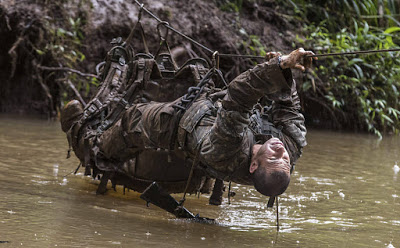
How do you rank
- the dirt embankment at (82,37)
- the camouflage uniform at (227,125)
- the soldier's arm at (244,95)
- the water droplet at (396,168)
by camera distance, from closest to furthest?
1. the soldier's arm at (244,95)
2. the camouflage uniform at (227,125)
3. the water droplet at (396,168)
4. the dirt embankment at (82,37)

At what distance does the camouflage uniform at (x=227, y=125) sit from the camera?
3258mm

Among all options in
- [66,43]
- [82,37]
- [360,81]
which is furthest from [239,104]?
[360,81]

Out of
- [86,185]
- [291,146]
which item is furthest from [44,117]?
[291,146]

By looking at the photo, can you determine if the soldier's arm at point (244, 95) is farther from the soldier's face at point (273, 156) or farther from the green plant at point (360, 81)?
the green plant at point (360, 81)

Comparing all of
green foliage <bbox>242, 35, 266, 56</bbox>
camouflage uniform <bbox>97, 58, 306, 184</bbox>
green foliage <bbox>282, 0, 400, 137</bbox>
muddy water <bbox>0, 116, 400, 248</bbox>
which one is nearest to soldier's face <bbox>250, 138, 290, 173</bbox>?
camouflage uniform <bbox>97, 58, 306, 184</bbox>

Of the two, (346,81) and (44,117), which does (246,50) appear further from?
(44,117)

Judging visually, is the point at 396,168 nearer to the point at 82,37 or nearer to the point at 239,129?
the point at 239,129

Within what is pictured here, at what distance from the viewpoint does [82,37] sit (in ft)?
35.6

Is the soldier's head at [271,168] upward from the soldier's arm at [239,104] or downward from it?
downward

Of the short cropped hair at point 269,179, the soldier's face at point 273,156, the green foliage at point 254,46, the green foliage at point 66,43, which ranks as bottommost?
the short cropped hair at point 269,179

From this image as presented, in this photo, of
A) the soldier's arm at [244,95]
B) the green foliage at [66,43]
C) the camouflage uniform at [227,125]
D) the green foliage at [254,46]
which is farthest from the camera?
the green foliage at [254,46]

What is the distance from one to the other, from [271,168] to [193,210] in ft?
3.83

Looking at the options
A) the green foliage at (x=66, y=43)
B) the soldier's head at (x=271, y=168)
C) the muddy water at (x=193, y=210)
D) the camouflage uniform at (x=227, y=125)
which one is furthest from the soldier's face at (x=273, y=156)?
the green foliage at (x=66, y=43)

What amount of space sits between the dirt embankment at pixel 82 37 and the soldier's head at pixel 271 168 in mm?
7175
